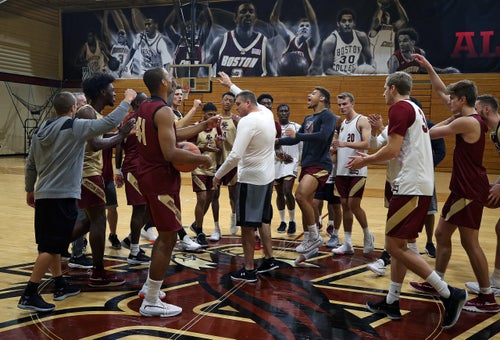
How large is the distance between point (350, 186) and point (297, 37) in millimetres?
13717

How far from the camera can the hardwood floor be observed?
401 centimetres

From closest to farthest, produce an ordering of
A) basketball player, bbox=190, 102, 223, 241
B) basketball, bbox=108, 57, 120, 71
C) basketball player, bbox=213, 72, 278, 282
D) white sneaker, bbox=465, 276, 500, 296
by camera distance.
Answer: white sneaker, bbox=465, 276, 500, 296 < basketball player, bbox=213, 72, 278, 282 < basketball player, bbox=190, 102, 223, 241 < basketball, bbox=108, 57, 120, 71

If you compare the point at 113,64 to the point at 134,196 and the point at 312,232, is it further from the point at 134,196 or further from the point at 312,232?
the point at 312,232

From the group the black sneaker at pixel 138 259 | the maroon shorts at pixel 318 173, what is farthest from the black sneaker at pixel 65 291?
the maroon shorts at pixel 318 173

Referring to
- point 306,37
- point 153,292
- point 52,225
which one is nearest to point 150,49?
point 306,37

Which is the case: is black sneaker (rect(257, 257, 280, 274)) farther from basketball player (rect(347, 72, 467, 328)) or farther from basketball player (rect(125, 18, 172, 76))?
basketball player (rect(125, 18, 172, 76))

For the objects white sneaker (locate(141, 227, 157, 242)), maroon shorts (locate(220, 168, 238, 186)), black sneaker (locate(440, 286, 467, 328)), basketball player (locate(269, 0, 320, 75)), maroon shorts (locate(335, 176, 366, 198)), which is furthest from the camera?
basketball player (locate(269, 0, 320, 75))

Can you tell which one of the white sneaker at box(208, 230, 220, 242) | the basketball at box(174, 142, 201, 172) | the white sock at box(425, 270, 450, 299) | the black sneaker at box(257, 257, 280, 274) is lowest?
the white sneaker at box(208, 230, 220, 242)

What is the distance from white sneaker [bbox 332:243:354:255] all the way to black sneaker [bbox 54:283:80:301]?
11.1ft

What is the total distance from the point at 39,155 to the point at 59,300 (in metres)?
1.36

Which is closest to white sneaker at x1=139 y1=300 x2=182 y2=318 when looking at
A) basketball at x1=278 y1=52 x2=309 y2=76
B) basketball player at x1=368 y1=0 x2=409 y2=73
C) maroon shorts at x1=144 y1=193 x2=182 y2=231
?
maroon shorts at x1=144 y1=193 x2=182 y2=231

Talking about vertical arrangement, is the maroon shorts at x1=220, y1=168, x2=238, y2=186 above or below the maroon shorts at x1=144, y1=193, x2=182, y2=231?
below

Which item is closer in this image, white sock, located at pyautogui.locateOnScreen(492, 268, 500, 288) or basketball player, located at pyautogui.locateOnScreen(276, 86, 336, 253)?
white sock, located at pyautogui.locateOnScreen(492, 268, 500, 288)

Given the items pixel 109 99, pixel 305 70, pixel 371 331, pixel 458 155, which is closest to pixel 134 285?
pixel 109 99
